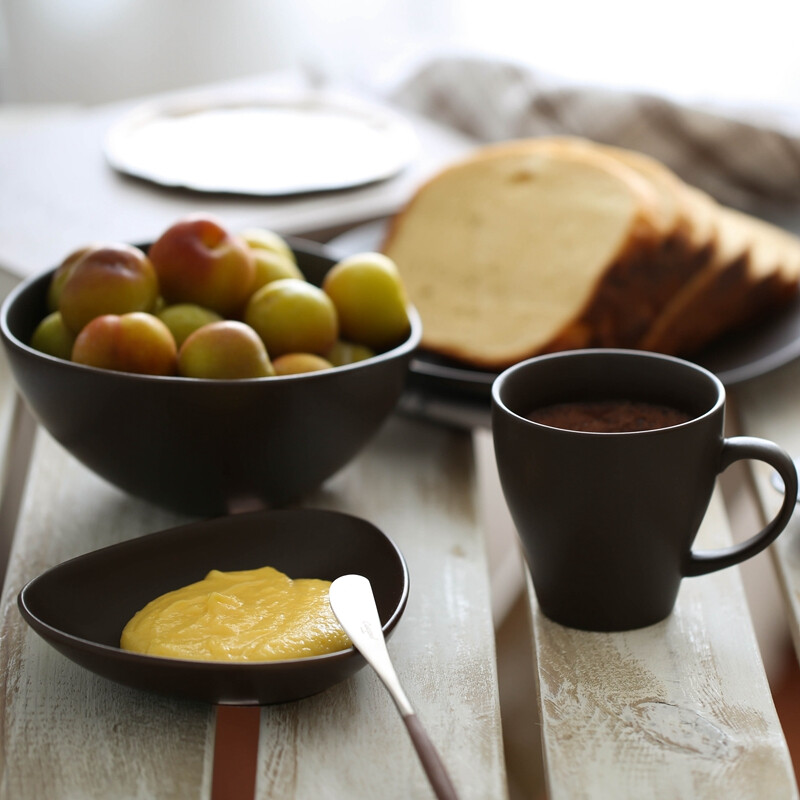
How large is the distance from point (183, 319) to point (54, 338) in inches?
4.2

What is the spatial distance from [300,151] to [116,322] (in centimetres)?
90

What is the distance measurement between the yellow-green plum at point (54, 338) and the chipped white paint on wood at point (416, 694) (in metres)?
0.24

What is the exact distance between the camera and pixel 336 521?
0.70 metres

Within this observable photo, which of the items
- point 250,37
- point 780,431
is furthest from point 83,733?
point 250,37

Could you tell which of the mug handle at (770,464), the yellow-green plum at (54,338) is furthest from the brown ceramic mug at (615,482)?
the yellow-green plum at (54,338)

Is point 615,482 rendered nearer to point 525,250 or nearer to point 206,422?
Result: point 206,422

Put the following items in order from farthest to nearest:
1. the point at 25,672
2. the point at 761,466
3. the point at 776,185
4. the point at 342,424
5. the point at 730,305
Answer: the point at 776,185 < the point at 730,305 < the point at 761,466 < the point at 342,424 < the point at 25,672

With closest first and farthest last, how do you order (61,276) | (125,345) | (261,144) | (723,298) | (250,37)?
(125,345), (61,276), (723,298), (261,144), (250,37)

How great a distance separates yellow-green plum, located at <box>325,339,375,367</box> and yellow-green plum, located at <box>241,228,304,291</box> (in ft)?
0.26

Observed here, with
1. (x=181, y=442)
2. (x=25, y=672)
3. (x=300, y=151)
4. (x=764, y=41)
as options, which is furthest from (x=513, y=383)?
(x=764, y=41)

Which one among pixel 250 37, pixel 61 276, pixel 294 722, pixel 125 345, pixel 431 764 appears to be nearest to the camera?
pixel 431 764

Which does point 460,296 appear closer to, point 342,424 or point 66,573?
point 342,424

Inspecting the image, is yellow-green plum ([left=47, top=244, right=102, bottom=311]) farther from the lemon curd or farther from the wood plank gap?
the wood plank gap

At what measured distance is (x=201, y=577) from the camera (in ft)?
2.21
